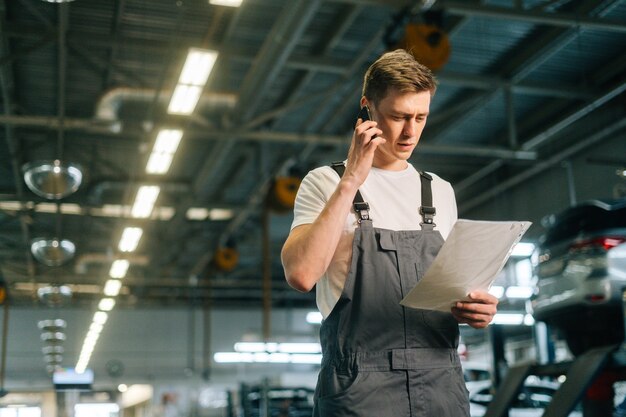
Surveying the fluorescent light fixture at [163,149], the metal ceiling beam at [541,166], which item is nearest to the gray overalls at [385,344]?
the fluorescent light fixture at [163,149]

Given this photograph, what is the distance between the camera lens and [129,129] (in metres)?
11.8

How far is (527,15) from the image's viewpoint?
31.8 ft

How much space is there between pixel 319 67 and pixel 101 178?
5.55m

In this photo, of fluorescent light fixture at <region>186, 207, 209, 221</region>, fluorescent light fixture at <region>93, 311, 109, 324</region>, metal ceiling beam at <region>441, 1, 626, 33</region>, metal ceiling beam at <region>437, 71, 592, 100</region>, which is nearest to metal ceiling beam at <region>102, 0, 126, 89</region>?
metal ceiling beam at <region>441, 1, 626, 33</region>

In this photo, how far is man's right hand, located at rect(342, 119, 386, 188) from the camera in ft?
6.15

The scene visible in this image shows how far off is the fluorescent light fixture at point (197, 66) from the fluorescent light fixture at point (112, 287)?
12.8 meters

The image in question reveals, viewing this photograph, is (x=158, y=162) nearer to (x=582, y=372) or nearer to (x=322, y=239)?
(x=582, y=372)

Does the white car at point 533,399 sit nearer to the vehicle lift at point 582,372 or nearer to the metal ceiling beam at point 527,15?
the vehicle lift at point 582,372

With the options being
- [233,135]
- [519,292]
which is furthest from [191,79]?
[519,292]

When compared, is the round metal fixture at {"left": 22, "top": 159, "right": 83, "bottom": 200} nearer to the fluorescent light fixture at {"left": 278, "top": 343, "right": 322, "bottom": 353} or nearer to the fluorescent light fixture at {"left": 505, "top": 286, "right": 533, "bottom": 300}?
the fluorescent light fixture at {"left": 505, "top": 286, "right": 533, "bottom": 300}

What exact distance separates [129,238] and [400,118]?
15246 millimetres

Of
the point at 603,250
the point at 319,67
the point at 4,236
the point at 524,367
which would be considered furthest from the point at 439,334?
the point at 4,236

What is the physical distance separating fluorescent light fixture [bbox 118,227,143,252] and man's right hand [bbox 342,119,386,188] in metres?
14.6

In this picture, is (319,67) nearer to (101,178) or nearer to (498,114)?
(498,114)
